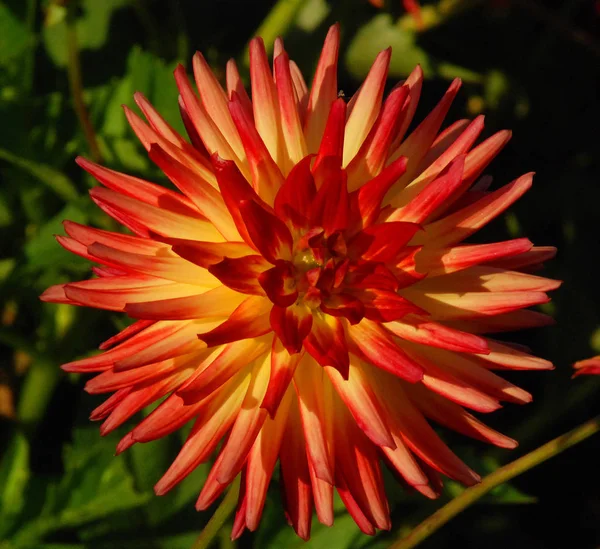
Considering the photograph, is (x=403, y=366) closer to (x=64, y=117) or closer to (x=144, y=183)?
(x=144, y=183)

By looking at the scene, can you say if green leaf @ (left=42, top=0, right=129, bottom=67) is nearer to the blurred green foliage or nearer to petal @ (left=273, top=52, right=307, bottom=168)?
the blurred green foliage

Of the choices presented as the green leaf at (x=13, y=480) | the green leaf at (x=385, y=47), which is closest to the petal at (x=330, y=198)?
the green leaf at (x=13, y=480)

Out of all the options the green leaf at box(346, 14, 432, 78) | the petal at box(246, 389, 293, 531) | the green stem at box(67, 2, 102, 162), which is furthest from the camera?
the green leaf at box(346, 14, 432, 78)

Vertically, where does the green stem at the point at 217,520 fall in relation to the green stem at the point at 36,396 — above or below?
above

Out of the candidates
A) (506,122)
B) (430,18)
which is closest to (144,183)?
(430,18)

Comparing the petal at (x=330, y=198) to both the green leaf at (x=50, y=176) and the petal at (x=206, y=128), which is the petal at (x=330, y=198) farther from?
the green leaf at (x=50, y=176)

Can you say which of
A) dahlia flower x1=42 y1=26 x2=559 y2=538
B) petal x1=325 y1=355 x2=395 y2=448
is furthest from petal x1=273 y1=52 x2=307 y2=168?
petal x1=325 y1=355 x2=395 y2=448
